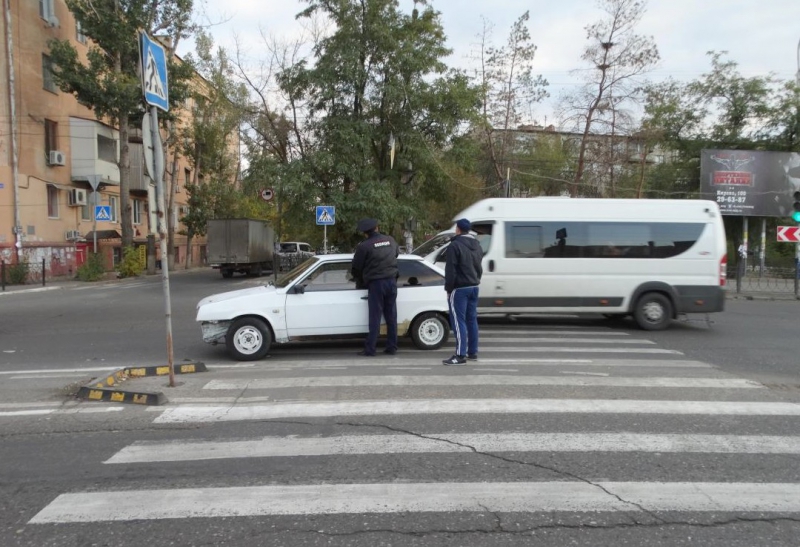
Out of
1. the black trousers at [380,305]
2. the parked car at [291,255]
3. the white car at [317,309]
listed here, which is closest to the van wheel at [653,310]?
the white car at [317,309]

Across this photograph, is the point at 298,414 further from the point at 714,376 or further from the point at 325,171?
the point at 325,171

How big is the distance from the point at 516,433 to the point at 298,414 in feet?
6.74

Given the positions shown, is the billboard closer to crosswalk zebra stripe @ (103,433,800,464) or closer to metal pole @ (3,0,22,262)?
crosswalk zebra stripe @ (103,433,800,464)

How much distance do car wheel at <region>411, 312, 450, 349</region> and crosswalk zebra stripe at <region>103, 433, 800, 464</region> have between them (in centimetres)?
375

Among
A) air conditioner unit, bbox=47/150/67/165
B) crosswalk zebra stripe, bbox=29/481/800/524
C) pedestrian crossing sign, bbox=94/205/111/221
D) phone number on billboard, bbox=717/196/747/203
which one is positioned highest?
air conditioner unit, bbox=47/150/67/165

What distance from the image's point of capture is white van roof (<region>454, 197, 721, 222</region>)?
10820 millimetres

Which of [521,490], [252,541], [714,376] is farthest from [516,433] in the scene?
[714,376]

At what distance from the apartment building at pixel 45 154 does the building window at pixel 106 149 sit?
2.2 inches

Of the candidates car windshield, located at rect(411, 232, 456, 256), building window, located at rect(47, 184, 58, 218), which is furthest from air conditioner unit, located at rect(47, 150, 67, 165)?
car windshield, located at rect(411, 232, 456, 256)

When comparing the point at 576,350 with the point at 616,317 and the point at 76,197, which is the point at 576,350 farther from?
the point at 76,197

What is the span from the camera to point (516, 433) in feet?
15.5

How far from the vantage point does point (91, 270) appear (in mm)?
25266

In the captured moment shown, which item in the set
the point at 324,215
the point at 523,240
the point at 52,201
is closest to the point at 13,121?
the point at 52,201

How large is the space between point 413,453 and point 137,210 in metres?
38.4
